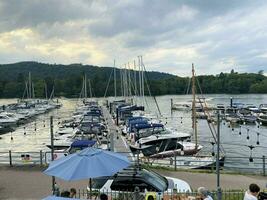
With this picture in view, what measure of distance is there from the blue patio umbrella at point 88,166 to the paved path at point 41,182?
550 centimetres

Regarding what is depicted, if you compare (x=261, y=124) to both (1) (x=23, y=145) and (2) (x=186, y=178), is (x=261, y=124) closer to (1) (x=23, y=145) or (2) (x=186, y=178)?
(1) (x=23, y=145)

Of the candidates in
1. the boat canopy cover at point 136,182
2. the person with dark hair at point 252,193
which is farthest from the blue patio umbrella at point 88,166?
the person with dark hair at point 252,193

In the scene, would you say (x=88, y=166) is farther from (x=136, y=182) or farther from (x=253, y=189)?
(x=253, y=189)

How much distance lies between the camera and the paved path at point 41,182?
17.9 metres

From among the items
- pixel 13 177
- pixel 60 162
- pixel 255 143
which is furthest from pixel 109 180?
pixel 255 143

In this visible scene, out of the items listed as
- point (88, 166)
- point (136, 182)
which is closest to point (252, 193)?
point (88, 166)

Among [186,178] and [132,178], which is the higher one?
[132,178]

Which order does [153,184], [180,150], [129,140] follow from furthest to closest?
1. [129,140]
2. [180,150]
3. [153,184]

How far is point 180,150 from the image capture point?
3650cm

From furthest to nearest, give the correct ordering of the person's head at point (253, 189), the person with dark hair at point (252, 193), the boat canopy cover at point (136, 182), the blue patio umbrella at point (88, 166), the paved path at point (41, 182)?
the paved path at point (41, 182)
the boat canopy cover at point (136, 182)
the blue patio umbrella at point (88, 166)
the person's head at point (253, 189)
the person with dark hair at point (252, 193)

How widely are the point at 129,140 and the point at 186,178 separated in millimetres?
25902

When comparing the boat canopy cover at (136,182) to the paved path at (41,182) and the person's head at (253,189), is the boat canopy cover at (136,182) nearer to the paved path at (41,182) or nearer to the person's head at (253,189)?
the person's head at (253,189)

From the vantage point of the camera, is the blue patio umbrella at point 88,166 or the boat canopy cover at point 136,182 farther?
the boat canopy cover at point 136,182

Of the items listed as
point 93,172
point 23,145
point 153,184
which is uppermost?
point 93,172
